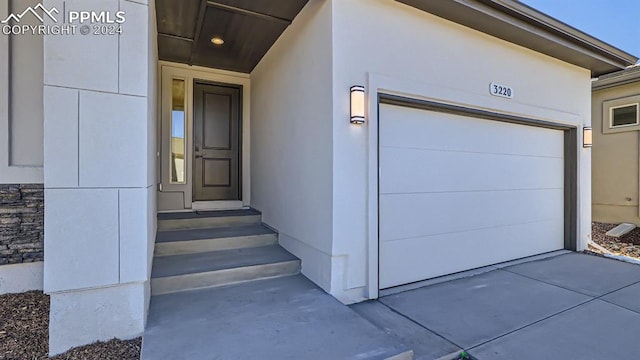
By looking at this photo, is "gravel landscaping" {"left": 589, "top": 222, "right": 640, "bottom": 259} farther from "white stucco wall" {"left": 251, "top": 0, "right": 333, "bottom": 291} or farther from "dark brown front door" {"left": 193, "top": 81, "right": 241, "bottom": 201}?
"dark brown front door" {"left": 193, "top": 81, "right": 241, "bottom": 201}

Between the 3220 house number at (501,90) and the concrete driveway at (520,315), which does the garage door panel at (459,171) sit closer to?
the 3220 house number at (501,90)

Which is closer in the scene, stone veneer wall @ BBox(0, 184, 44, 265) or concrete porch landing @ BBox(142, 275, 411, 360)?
concrete porch landing @ BBox(142, 275, 411, 360)

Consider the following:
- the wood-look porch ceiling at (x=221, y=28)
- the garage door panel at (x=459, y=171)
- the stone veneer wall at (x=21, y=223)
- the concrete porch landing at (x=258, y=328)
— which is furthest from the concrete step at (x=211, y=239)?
the wood-look porch ceiling at (x=221, y=28)

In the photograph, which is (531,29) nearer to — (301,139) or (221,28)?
(301,139)

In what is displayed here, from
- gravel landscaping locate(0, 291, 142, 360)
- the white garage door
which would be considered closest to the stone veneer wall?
gravel landscaping locate(0, 291, 142, 360)

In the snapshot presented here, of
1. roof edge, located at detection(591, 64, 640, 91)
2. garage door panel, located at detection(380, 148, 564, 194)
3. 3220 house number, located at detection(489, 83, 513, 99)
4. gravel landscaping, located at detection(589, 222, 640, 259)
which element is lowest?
gravel landscaping, located at detection(589, 222, 640, 259)

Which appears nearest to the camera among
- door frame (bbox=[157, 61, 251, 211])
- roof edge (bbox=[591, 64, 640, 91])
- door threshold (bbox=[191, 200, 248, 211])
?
door frame (bbox=[157, 61, 251, 211])

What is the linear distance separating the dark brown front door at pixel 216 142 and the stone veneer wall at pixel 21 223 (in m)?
2.45

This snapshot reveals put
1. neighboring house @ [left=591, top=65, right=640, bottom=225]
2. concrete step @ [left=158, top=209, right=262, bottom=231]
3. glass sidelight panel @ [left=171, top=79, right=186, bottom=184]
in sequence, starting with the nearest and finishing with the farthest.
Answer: concrete step @ [left=158, top=209, right=262, bottom=231] → glass sidelight panel @ [left=171, top=79, right=186, bottom=184] → neighboring house @ [left=591, top=65, right=640, bottom=225]

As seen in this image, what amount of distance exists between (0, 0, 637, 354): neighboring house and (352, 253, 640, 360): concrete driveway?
0.39 m

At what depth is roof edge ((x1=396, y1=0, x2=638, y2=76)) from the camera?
3516 mm

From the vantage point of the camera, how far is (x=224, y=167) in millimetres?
5574

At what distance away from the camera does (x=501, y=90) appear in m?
4.27

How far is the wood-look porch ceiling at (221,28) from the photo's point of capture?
3338 mm
